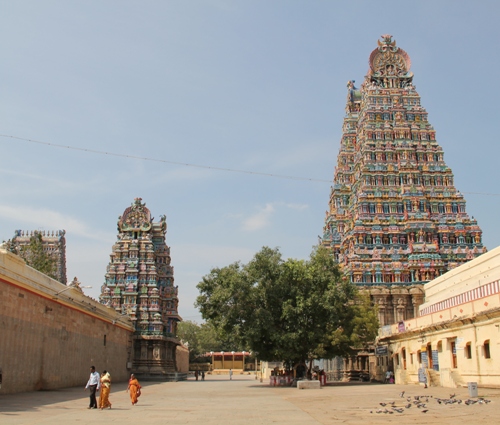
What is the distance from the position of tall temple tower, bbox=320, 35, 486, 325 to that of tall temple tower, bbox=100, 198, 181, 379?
22.4m

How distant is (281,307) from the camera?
37969mm

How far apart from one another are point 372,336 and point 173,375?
94.5 ft

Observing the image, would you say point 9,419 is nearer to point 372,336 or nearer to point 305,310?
point 305,310

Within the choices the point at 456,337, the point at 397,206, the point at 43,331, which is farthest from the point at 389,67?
the point at 43,331

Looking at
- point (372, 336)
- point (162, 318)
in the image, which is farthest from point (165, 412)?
point (162, 318)

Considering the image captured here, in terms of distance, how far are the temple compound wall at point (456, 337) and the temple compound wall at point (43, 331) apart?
2138cm

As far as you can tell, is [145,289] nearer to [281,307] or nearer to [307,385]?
[281,307]

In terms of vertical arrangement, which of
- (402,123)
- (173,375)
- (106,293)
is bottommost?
(173,375)

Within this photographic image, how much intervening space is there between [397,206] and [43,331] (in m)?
42.5

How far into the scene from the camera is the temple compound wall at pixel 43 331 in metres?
26.2

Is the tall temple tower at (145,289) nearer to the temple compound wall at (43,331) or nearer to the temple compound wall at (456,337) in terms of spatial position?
the temple compound wall at (43,331)

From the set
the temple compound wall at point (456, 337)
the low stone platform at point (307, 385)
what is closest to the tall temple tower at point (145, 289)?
the temple compound wall at point (456, 337)

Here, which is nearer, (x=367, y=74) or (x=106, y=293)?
(x=106, y=293)

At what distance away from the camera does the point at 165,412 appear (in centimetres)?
1891
